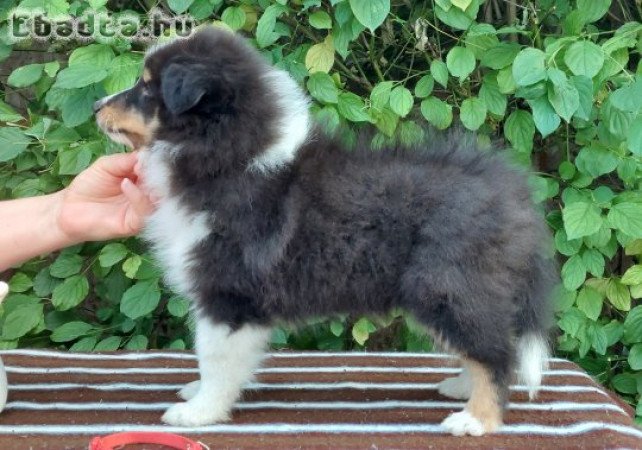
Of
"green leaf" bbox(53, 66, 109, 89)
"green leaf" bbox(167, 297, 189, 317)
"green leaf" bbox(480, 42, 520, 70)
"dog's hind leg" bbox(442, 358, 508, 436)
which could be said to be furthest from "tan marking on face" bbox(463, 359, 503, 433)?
"green leaf" bbox(53, 66, 109, 89)

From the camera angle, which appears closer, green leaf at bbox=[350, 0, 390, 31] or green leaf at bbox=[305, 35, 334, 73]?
green leaf at bbox=[350, 0, 390, 31]

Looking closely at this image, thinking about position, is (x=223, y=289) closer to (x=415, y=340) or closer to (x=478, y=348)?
(x=478, y=348)

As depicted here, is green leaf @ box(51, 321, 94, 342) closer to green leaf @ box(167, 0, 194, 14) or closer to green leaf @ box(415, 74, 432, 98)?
green leaf @ box(167, 0, 194, 14)

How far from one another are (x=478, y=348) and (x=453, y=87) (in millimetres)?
1852

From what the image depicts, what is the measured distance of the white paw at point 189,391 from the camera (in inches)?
113

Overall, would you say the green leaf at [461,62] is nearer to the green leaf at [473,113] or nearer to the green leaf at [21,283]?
the green leaf at [473,113]

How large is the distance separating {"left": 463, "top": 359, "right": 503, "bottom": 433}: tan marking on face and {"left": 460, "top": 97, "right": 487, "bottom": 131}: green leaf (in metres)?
1.27

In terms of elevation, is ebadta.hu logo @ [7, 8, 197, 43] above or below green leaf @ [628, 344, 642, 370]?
above

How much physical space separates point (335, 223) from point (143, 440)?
0.87m

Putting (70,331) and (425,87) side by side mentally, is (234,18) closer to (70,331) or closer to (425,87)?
(425,87)

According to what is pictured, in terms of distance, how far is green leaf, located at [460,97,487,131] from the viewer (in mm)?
3465

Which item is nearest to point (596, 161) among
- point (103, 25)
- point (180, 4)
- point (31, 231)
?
point (180, 4)

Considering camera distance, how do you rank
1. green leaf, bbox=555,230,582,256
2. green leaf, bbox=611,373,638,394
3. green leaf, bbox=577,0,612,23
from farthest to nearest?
1. green leaf, bbox=611,373,638,394
2. green leaf, bbox=555,230,582,256
3. green leaf, bbox=577,0,612,23

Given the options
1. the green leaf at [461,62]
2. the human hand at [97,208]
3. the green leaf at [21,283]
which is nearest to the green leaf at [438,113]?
the green leaf at [461,62]
